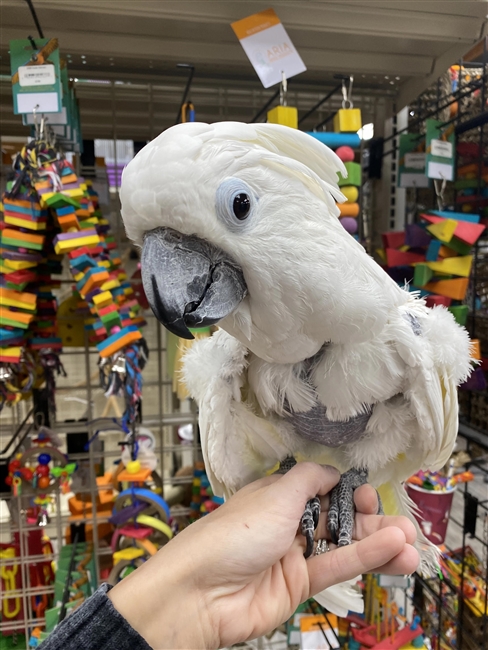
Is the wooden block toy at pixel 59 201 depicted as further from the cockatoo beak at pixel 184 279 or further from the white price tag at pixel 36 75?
the cockatoo beak at pixel 184 279

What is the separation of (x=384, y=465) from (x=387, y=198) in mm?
941

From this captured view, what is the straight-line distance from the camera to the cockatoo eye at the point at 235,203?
0.40 meters

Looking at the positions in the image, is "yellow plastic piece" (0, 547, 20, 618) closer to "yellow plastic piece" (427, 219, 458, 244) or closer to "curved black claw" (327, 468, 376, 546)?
"curved black claw" (327, 468, 376, 546)

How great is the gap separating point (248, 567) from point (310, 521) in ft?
0.39

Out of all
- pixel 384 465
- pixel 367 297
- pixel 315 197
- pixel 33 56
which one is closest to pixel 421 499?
pixel 384 465

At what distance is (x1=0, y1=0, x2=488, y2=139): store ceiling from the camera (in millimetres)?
900

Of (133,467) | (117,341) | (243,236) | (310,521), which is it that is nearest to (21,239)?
(117,341)

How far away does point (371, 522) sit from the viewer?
2.17ft

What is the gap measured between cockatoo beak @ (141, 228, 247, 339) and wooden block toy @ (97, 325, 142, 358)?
488 millimetres

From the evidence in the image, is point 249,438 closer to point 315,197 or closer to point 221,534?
point 221,534

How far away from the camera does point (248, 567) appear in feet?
1.89

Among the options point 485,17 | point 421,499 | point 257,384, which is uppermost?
point 485,17

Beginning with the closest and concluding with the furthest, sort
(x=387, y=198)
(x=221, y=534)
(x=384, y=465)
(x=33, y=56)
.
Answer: (x=221, y=534) → (x=384, y=465) → (x=33, y=56) → (x=387, y=198)

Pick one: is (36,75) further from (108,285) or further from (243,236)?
(243,236)
